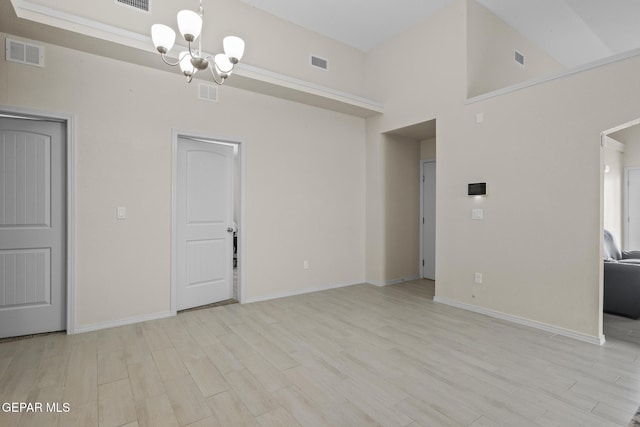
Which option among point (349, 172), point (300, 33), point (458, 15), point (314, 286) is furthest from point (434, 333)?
point (300, 33)

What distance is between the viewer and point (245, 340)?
309 centimetres

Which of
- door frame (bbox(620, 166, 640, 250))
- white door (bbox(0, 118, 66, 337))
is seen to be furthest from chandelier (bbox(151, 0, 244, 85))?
door frame (bbox(620, 166, 640, 250))

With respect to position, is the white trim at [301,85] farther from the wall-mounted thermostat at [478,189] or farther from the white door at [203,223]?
the wall-mounted thermostat at [478,189]

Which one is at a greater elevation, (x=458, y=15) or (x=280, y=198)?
(x=458, y=15)

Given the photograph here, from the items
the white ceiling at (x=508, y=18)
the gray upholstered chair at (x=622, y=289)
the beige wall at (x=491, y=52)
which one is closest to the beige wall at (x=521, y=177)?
the beige wall at (x=491, y=52)

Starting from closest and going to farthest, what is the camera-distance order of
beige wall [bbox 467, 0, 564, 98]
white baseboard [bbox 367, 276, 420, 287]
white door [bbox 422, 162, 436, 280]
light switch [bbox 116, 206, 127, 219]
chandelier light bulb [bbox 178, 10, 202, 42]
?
chandelier light bulb [bbox 178, 10, 202, 42]
light switch [bbox 116, 206, 127, 219]
beige wall [bbox 467, 0, 564, 98]
white baseboard [bbox 367, 276, 420, 287]
white door [bbox 422, 162, 436, 280]

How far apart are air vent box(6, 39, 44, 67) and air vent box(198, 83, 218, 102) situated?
149cm

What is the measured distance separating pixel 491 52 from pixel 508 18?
63cm

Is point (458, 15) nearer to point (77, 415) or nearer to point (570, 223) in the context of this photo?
point (570, 223)

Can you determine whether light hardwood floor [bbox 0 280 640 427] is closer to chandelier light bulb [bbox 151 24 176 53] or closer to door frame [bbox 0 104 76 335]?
door frame [bbox 0 104 76 335]

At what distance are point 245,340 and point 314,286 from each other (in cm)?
199

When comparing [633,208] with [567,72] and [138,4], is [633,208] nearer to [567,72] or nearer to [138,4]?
[567,72]

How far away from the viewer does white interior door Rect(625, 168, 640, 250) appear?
6152mm

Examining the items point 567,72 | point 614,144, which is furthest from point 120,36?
point 614,144
